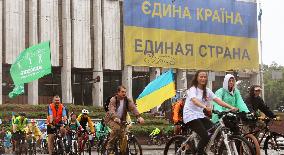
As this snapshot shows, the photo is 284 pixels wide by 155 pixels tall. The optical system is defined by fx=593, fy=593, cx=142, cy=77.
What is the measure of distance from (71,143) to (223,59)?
42586mm

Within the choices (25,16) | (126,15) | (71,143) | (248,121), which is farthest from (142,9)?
(248,121)

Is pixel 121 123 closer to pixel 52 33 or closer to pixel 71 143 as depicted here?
pixel 71 143

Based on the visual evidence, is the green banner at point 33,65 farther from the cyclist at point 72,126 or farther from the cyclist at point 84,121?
the cyclist at point 84,121

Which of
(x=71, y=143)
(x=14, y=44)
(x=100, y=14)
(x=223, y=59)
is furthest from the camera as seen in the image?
(x=223, y=59)

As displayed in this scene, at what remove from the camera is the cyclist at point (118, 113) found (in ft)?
36.4

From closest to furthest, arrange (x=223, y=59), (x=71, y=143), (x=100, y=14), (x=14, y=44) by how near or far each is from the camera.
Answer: (x=71, y=143)
(x=14, y=44)
(x=100, y=14)
(x=223, y=59)

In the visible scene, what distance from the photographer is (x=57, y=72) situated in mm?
55531

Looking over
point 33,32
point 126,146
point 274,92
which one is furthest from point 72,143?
point 274,92

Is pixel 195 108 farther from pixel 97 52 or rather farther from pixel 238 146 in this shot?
pixel 97 52

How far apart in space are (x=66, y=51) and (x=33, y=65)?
72.1 feet

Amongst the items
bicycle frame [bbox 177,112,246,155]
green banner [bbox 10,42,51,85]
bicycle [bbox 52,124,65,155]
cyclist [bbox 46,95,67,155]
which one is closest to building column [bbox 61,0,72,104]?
green banner [bbox 10,42,51,85]

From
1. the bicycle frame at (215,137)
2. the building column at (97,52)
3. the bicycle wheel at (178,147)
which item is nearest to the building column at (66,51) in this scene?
the building column at (97,52)

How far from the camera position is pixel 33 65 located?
29.0 m

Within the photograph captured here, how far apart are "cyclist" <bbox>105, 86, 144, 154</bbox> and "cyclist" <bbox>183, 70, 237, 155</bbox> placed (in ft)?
5.92
